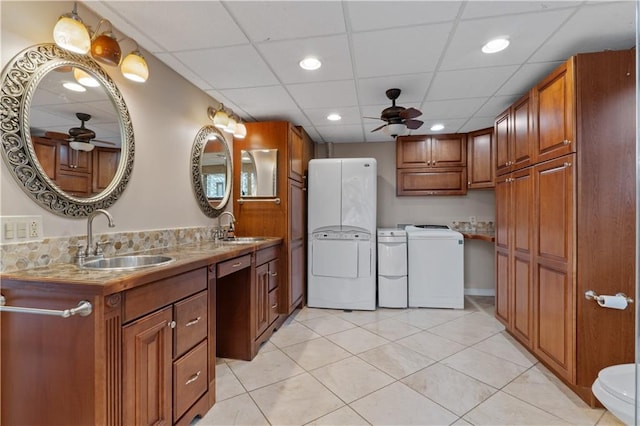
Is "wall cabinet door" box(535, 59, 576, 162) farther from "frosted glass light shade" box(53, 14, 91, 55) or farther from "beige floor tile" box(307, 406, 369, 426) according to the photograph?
"frosted glass light shade" box(53, 14, 91, 55)

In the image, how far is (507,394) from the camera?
1847mm

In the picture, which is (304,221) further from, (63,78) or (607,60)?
(607,60)

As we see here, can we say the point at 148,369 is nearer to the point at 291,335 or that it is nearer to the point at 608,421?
the point at 291,335

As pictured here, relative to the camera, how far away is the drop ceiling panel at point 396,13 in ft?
4.87

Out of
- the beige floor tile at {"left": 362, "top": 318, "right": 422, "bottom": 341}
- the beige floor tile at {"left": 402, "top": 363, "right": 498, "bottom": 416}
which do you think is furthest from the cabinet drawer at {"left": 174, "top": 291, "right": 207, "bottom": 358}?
the beige floor tile at {"left": 362, "top": 318, "right": 422, "bottom": 341}

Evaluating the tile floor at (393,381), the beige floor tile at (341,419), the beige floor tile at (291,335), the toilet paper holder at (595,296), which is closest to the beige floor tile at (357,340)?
the tile floor at (393,381)

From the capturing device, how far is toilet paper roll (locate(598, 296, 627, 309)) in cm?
164

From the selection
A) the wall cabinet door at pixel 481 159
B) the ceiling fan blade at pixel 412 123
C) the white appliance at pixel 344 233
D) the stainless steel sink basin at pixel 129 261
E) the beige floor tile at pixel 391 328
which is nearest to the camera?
the stainless steel sink basin at pixel 129 261

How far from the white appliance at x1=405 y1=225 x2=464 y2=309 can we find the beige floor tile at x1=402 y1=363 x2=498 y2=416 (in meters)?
1.41

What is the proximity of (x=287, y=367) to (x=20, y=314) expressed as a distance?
1.60m

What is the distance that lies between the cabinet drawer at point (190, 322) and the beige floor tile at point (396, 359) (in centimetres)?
134

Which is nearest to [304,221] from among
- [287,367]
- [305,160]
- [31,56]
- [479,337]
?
[305,160]

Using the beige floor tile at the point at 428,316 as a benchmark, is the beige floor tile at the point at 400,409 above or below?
above

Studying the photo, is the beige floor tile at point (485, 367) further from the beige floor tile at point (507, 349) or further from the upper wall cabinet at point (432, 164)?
the upper wall cabinet at point (432, 164)
